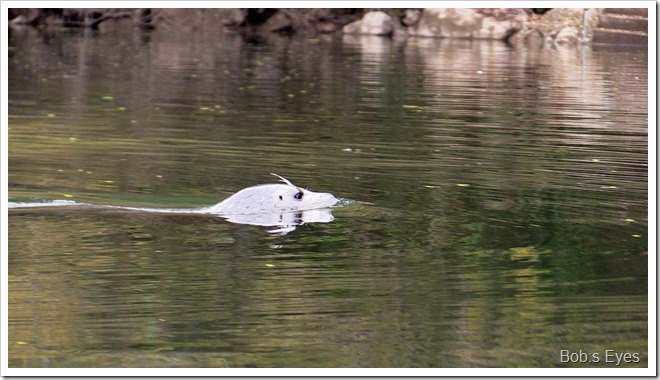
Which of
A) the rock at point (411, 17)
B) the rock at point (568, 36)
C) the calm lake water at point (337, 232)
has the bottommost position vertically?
the calm lake water at point (337, 232)

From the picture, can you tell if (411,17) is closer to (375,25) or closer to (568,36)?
(375,25)

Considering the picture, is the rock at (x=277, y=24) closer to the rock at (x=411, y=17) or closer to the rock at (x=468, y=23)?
the rock at (x=411, y=17)

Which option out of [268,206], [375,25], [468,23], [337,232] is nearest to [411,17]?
[375,25]

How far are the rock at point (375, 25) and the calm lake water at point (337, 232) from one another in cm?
1518

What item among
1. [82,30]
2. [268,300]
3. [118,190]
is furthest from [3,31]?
[82,30]

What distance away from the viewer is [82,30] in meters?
35.5

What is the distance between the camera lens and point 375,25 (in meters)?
34.2

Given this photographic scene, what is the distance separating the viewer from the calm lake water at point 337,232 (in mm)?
6840

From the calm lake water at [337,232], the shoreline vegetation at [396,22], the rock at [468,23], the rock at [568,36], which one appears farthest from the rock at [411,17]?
the calm lake water at [337,232]

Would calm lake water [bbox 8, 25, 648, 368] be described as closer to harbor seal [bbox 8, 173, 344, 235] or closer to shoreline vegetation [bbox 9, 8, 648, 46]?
harbor seal [bbox 8, 173, 344, 235]

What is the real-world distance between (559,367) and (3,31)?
5.63 meters

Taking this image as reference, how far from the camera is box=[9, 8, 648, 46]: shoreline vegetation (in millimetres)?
30547

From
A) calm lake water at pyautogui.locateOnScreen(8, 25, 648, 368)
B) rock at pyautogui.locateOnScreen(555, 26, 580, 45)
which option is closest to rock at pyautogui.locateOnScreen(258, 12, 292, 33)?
rock at pyautogui.locateOnScreen(555, 26, 580, 45)

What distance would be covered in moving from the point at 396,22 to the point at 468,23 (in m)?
2.05
